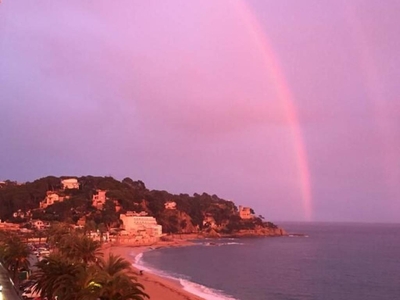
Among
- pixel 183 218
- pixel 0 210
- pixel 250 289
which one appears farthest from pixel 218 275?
pixel 183 218

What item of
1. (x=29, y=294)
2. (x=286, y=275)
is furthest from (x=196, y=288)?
(x=29, y=294)

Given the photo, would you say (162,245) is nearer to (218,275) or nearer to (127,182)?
(127,182)

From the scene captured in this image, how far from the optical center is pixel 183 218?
6033 inches

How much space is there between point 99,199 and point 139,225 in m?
11.8

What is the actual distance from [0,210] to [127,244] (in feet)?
91.2

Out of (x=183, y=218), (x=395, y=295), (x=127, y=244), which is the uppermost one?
(x=183, y=218)

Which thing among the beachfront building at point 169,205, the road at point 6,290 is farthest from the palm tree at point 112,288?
the beachfront building at point 169,205

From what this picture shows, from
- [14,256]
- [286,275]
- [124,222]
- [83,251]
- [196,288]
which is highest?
[124,222]

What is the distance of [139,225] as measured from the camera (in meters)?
122

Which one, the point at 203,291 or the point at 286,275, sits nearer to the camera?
the point at 203,291

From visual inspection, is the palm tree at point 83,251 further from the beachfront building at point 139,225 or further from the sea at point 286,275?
the beachfront building at point 139,225

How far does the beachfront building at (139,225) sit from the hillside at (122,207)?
2.25 metres

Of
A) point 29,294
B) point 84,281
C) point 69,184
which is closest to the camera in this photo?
point 84,281

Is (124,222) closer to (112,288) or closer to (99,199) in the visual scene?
(99,199)
